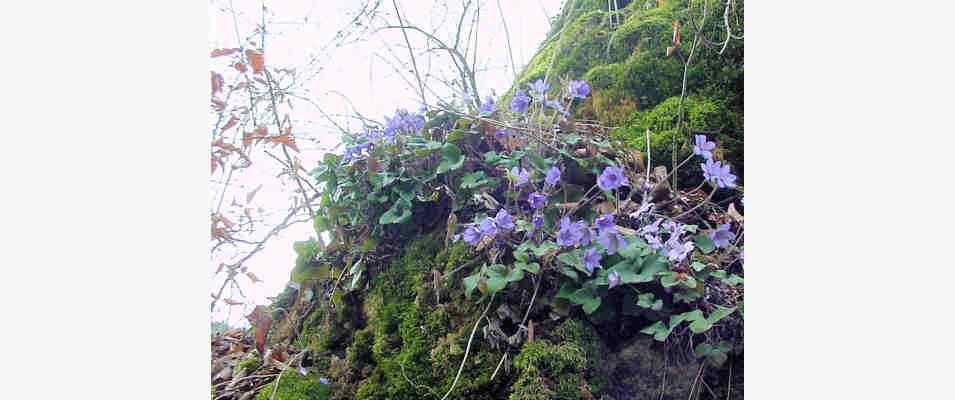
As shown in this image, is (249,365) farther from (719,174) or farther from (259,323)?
(719,174)

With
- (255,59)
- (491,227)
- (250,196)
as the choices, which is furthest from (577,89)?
(250,196)

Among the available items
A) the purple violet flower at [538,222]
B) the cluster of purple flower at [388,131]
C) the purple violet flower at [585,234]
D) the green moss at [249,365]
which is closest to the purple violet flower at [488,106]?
the cluster of purple flower at [388,131]

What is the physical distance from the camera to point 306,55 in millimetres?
1898

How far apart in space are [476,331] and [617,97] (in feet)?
3.30

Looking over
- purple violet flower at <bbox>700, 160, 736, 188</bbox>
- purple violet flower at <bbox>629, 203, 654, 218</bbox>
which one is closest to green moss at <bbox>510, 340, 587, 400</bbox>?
purple violet flower at <bbox>629, 203, 654, 218</bbox>

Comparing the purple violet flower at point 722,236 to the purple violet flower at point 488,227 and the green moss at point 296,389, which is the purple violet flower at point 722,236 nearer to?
the purple violet flower at point 488,227

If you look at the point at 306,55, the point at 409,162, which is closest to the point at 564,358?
the point at 409,162

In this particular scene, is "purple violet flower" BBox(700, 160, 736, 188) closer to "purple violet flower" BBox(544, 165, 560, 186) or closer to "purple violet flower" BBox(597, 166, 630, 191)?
"purple violet flower" BBox(597, 166, 630, 191)

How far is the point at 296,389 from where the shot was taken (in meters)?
1.42

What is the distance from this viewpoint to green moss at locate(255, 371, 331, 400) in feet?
4.63

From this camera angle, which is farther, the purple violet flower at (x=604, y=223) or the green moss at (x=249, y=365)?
the green moss at (x=249, y=365)

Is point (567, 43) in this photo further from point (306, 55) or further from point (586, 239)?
point (586, 239)

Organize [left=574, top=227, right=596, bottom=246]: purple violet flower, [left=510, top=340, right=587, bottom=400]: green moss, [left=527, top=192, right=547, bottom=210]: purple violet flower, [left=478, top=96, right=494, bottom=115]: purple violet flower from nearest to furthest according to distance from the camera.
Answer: [left=510, top=340, right=587, bottom=400]: green moss → [left=574, top=227, right=596, bottom=246]: purple violet flower → [left=527, top=192, right=547, bottom=210]: purple violet flower → [left=478, top=96, right=494, bottom=115]: purple violet flower

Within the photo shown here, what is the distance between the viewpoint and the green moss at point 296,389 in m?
1.41
